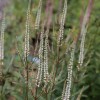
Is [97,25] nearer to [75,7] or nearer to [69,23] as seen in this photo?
[69,23]

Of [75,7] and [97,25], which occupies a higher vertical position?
[75,7]

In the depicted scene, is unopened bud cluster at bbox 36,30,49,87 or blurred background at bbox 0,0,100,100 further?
blurred background at bbox 0,0,100,100

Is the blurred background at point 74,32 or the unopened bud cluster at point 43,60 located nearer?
the unopened bud cluster at point 43,60

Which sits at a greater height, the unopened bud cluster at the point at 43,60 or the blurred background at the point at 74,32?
the blurred background at the point at 74,32

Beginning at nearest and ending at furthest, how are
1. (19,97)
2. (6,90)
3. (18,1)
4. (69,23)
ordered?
(19,97) → (6,90) → (69,23) → (18,1)

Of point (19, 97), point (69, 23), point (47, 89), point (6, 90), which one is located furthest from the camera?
point (69, 23)

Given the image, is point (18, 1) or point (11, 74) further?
point (18, 1)

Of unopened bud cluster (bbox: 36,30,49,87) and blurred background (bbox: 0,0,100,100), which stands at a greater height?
blurred background (bbox: 0,0,100,100)

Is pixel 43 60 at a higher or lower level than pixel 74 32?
lower

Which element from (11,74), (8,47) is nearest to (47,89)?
(11,74)

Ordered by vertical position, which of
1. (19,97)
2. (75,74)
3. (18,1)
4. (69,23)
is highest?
(18,1)

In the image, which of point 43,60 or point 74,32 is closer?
point 43,60
